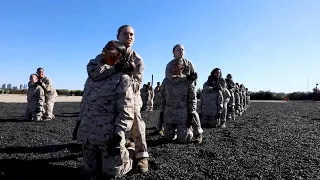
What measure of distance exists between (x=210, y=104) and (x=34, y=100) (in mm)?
7426

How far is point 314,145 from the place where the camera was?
8.98 metres

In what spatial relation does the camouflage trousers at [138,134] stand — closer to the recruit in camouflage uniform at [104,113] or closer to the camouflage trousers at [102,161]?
the camouflage trousers at [102,161]

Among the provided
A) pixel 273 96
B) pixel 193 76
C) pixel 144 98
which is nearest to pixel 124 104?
pixel 193 76

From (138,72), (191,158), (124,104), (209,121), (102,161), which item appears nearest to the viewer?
(124,104)

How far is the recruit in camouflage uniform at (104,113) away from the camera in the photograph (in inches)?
178

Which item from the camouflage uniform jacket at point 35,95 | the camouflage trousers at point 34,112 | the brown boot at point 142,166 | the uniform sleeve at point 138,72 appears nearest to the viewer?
the brown boot at point 142,166

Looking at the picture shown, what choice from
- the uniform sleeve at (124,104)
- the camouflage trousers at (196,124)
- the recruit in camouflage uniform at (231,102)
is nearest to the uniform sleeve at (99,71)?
the uniform sleeve at (124,104)

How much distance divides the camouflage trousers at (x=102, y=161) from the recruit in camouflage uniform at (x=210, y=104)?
8.03 meters

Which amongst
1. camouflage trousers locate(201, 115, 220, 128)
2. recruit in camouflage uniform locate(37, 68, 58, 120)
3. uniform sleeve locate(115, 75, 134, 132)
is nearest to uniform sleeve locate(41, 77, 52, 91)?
recruit in camouflage uniform locate(37, 68, 58, 120)

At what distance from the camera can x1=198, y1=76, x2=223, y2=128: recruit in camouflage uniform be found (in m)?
12.4

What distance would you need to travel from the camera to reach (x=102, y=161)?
4695 mm

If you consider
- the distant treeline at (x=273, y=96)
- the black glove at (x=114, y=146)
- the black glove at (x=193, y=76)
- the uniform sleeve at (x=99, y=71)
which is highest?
the distant treeline at (x=273, y=96)

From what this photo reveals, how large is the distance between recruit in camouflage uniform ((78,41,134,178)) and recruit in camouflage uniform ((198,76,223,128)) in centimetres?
816

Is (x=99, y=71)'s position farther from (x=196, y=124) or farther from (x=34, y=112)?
(x=34, y=112)
